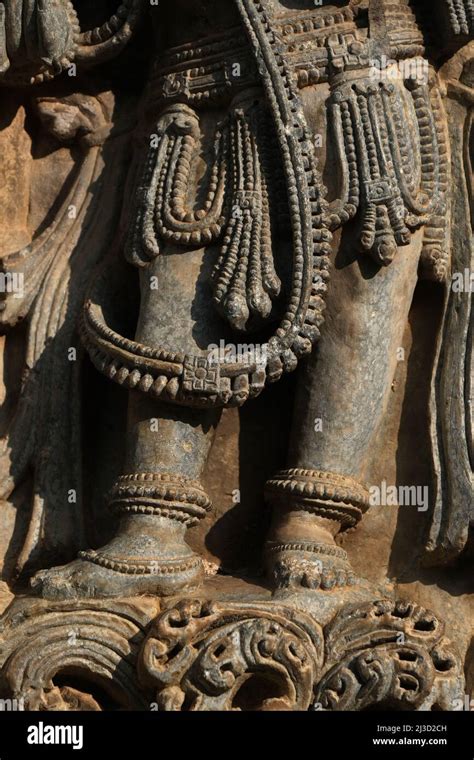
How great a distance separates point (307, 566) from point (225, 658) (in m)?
0.46

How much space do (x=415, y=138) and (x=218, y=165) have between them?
0.66 metres

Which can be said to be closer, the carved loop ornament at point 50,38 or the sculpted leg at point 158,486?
the sculpted leg at point 158,486

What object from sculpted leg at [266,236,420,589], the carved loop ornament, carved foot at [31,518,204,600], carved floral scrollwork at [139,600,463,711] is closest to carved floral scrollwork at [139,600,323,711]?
carved floral scrollwork at [139,600,463,711]

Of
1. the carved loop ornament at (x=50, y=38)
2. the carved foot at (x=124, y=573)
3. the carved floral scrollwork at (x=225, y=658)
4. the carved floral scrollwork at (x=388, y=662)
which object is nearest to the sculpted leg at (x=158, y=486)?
the carved foot at (x=124, y=573)

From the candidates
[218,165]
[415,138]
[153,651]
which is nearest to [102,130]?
[218,165]

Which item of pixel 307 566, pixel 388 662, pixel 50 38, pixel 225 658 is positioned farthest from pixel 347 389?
pixel 50 38

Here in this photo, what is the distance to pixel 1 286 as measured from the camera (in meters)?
5.85

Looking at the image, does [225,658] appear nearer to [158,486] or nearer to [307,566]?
[307,566]

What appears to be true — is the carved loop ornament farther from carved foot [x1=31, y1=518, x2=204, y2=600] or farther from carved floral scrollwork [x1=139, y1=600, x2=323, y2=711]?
carved floral scrollwork [x1=139, y1=600, x2=323, y2=711]

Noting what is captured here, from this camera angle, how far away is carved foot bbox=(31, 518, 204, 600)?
17.2 feet

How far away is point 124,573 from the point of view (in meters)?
5.26

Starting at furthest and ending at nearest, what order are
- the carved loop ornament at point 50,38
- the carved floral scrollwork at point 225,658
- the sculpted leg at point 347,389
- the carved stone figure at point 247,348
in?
the carved loop ornament at point 50,38 < the sculpted leg at point 347,389 < the carved stone figure at point 247,348 < the carved floral scrollwork at point 225,658

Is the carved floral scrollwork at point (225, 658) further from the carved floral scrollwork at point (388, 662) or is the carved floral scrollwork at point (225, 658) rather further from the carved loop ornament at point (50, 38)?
the carved loop ornament at point (50, 38)

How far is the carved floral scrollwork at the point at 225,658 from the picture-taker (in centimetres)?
502
